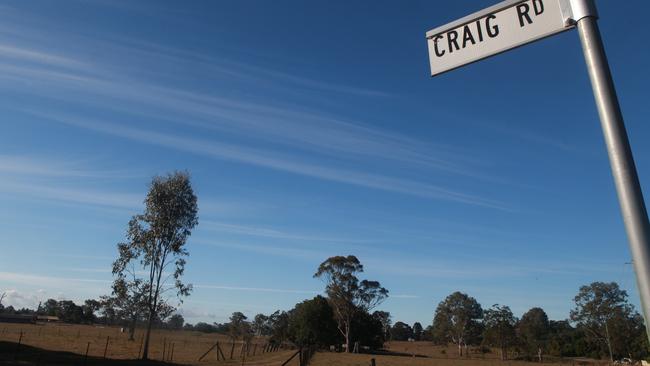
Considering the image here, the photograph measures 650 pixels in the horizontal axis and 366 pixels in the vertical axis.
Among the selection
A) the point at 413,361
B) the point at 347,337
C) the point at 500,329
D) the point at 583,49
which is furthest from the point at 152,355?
the point at 500,329

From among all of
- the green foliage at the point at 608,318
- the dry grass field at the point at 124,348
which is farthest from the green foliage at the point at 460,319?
the dry grass field at the point at 124,348

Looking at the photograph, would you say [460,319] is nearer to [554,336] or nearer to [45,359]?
[554,336]

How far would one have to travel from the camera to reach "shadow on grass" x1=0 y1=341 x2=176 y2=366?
23.4 meters

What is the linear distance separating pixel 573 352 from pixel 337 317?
44972mm

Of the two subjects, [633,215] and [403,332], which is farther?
[403,332]

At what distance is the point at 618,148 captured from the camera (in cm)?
206

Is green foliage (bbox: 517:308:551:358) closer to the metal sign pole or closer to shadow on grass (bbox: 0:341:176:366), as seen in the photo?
shadow on grass (bbox: 0:341:176:366)

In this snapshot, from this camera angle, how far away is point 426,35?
297cm

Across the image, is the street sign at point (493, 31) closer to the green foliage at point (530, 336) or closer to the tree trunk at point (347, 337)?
the tree trunk at point (347, 337)

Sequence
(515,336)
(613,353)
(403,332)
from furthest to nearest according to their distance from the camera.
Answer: (403,332) < (515,336) < (613,353)

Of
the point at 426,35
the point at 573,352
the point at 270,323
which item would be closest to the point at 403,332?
the point at 270,323

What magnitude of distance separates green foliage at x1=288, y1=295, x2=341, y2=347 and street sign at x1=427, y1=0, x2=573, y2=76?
6950 cm

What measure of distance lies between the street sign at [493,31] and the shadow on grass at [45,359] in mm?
26236

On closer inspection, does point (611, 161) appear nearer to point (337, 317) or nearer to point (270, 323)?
point (337, 317)
